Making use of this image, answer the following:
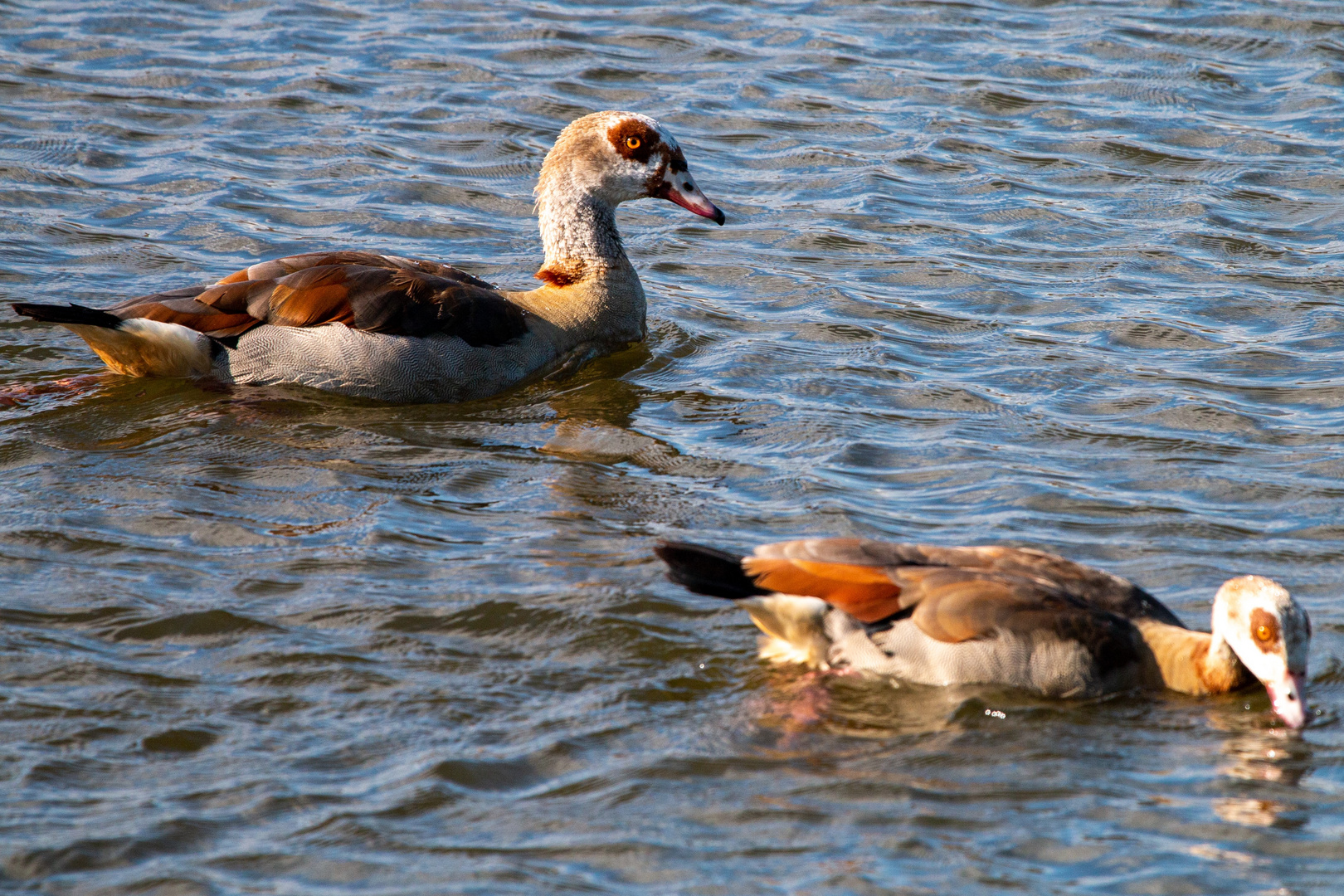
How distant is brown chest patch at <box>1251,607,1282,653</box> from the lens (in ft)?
19.3

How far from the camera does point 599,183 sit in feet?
32.8

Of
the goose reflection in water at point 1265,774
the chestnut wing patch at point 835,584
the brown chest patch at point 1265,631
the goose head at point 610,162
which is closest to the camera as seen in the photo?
the goose reflection in water at point 1265,774

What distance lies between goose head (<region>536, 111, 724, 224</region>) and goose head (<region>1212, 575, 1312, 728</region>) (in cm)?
485

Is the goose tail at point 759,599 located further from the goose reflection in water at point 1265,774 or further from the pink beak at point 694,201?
the pink beak at point 694,201

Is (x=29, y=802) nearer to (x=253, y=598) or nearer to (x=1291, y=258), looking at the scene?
(x=253, y=598)

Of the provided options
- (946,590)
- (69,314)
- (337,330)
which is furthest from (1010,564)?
(69,314)

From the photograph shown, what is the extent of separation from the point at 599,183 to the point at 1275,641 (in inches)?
211

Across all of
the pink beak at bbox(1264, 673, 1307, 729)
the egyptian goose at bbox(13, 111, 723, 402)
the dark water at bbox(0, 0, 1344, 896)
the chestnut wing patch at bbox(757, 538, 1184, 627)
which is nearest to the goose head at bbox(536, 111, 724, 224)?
the dark water at bbox(0, 0, 1344, 896)

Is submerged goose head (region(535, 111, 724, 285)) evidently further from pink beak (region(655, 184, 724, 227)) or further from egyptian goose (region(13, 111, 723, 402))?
egyptian goose (region(13, 111, 723, 402))

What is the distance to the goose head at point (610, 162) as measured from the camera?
32.5 feet

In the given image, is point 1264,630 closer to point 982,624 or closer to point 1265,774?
point 1265,774

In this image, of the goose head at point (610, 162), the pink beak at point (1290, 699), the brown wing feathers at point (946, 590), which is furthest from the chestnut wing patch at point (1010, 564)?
the goose head at point (610, 162)

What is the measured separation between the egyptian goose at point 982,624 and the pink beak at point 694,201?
13.9ft

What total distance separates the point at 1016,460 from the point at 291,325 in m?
3.83
